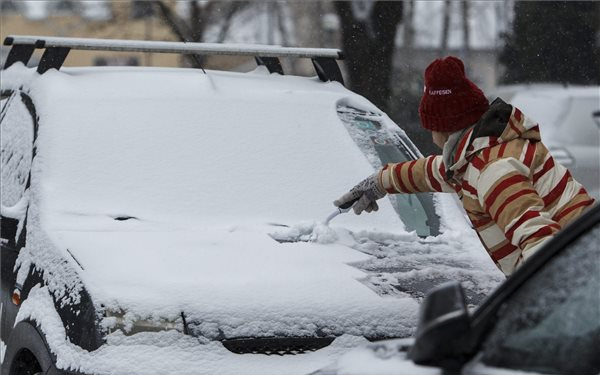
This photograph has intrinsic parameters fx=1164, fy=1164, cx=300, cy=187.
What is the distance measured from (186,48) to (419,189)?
1.44 metres

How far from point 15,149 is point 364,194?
1.69 meters

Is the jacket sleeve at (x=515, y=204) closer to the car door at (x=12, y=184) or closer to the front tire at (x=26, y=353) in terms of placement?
the front tire at (x=26, y=353)

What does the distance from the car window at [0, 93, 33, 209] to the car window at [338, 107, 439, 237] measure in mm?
1437

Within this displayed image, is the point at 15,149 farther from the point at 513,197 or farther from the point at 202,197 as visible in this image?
the point at 513,197

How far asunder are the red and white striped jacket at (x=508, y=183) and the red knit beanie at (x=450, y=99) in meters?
0.06

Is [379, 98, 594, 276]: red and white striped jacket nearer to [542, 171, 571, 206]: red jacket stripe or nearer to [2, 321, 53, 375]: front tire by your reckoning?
[542, 171, 571, 206]: red jacket stripe

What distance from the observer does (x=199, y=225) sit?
455 centimetres

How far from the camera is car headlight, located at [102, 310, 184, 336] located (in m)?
3.71

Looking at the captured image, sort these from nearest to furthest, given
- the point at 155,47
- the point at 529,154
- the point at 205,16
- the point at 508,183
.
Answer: the point at 508,183 < the point at 529,154 < the point at 155,47 < the point at 205,16

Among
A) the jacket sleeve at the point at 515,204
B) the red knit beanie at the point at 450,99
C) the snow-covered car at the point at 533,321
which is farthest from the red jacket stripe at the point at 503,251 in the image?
the snow-covered car at the point at 533,321

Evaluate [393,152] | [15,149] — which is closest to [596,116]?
[393,152]

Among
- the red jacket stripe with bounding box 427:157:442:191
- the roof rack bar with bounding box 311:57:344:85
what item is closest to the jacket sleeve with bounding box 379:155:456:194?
the red jacket stripe with bounding box 427:157:442:191

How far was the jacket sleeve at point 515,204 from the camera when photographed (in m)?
3.62

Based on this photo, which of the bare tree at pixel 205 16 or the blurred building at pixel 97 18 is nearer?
the bare tree at pixel 205 16
